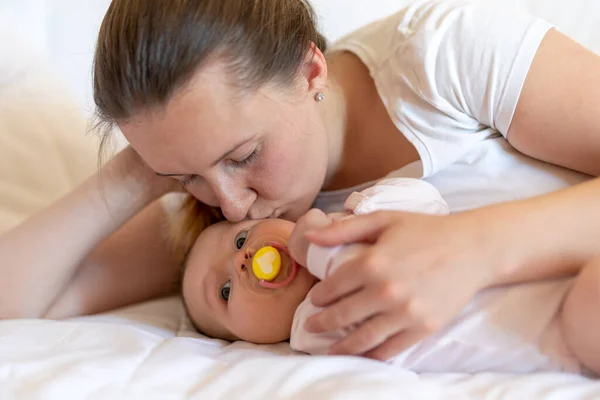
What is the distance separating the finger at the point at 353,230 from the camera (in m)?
0.88

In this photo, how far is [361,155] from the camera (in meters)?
1.23

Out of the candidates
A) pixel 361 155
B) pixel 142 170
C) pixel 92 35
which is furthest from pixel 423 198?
pixel 92 35

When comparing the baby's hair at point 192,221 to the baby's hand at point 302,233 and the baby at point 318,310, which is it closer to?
the baby at point 318,310

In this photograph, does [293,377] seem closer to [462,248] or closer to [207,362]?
[207,362]

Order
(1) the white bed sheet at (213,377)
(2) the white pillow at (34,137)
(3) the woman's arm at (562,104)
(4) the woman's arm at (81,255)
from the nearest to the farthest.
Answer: (1) the white bed sheet at (213,377), (3) the woman's arm at (562,104), (4) the woman's arm at (81,255), (2) the white pillow at (34,137)

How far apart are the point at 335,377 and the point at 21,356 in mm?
443

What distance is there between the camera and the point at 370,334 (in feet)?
2.77

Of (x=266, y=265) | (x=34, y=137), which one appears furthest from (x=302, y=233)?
(x=34, y=137)

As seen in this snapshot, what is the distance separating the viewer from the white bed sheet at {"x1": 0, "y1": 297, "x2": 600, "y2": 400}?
0.77 meters

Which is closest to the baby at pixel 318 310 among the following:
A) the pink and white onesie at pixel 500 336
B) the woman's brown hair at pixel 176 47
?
the pink and white onesie at pixel 500 336

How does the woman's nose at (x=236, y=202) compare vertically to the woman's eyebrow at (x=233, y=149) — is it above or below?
below

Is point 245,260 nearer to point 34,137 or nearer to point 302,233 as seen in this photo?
point 302,233

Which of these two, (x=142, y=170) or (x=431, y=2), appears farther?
(x=142, y=170)

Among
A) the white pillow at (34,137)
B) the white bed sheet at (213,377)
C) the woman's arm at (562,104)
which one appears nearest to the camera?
the white bed sheet at (213,377)
